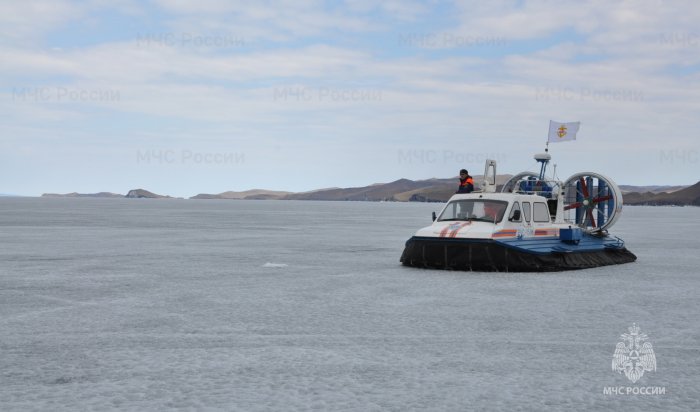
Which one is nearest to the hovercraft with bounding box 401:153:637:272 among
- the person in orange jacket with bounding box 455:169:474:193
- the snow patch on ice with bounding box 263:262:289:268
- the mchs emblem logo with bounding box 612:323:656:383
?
the person in orange jacket with bounding box 455:169:474:193

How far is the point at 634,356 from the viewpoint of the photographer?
7480 millimetres

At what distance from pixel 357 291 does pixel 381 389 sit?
20.2 feet

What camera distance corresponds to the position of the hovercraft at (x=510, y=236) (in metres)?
14.7

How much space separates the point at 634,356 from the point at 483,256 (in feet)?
23.5

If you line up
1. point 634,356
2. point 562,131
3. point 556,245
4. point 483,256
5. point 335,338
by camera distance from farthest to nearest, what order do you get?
1. point 562,131
2. point 556,245
3. point 483,256
4. point 335,338
5. point 634,356

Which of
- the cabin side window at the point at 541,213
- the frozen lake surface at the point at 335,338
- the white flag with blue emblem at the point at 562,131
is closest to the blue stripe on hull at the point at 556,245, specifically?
the cabin side window at the point at 541,213

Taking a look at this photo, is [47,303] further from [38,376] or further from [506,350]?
[506,350]

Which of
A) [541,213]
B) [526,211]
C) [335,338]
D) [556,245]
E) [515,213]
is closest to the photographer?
[335,338]

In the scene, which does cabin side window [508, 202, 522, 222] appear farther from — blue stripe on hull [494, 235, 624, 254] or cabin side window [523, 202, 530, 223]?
blue stripe on hull [494, 235, 624, 254]

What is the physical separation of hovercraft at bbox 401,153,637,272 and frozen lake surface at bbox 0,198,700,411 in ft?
1.51

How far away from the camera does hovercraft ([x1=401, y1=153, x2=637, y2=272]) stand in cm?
1472

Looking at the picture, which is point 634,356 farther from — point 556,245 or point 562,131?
point 562,131

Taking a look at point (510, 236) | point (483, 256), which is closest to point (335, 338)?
point (483, 256)

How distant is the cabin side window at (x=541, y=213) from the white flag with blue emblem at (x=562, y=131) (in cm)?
254
